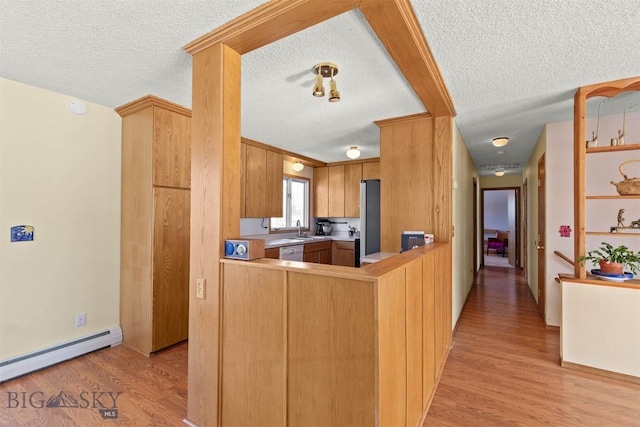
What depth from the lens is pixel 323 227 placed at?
6.22 meters

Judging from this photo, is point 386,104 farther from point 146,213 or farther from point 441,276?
point 146,213

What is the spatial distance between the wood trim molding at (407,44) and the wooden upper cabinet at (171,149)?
7.21ft

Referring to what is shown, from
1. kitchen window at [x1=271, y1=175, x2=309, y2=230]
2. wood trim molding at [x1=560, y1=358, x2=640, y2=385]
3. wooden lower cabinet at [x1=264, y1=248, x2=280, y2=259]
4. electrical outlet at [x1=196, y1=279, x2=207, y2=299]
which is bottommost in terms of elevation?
wood trim molding at [x1=560, y1=358, x2=640, y2=385]

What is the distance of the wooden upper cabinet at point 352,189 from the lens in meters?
5.70

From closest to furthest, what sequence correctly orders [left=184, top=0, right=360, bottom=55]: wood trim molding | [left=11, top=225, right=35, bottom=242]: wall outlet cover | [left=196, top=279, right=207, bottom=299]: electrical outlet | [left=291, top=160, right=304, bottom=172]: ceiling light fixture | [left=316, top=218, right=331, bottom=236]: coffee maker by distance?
[left=184, top=0, right=360, bottom=55]: wood trim molding < [left=196, top=279, right=207, bottom=299]: electrical outlet < [left=11, top=225, right=35, bottom=242]: wall outlet cover < [left=291, top=160, right=304, bottom=172]: ceiling light fixture < [left=316, top=218, right=331, bottom=236]: coffee maker

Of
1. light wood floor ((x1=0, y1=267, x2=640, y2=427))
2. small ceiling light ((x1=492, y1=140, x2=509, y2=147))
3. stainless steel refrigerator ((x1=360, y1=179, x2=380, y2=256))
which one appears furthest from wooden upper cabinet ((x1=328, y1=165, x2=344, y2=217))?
light wood floor ((x1=0, y1=267, x2=640, y2=427))

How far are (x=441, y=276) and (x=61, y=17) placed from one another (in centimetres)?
308

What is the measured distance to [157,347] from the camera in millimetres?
2844

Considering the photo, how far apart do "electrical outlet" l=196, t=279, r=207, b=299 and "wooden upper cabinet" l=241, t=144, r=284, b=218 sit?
Answer: 2.47m

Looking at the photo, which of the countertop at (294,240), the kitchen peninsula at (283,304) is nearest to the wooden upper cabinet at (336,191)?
the countertop at (294,240)

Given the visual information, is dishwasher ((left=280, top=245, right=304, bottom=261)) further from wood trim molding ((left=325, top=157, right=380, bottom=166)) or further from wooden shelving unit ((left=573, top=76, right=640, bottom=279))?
wooden shelving unit ((left=573, top=76, right=640, bottom=279))

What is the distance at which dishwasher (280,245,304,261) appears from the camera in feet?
14.8

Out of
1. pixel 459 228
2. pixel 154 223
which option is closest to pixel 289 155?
pixel 154 223

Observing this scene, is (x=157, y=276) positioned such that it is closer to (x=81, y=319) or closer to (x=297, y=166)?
(x=81, y=319)
